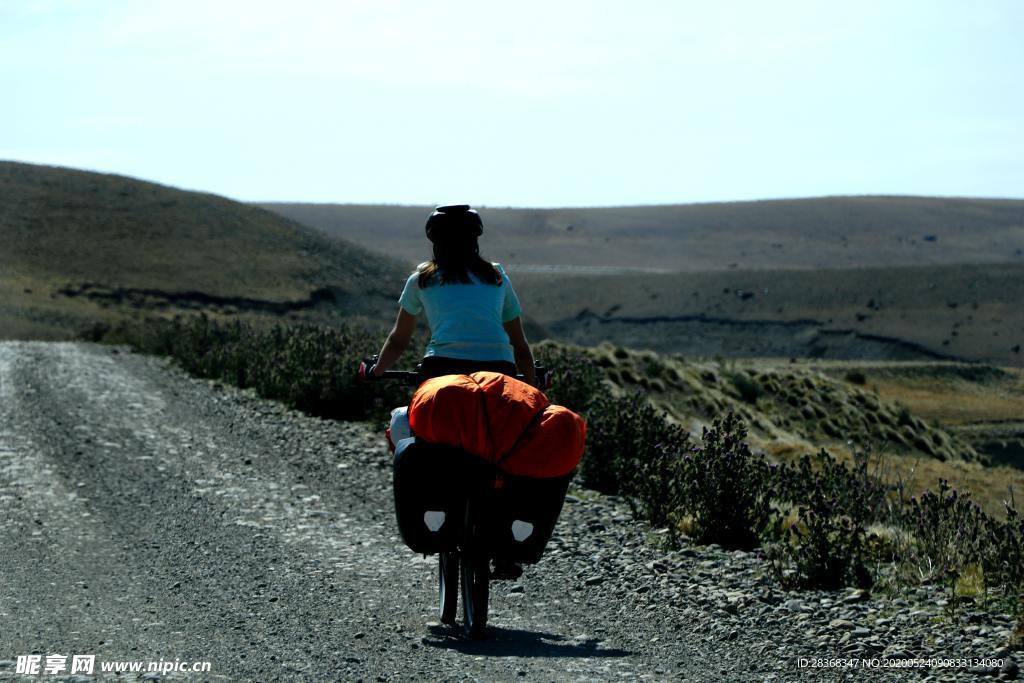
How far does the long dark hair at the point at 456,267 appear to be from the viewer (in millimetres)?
6543

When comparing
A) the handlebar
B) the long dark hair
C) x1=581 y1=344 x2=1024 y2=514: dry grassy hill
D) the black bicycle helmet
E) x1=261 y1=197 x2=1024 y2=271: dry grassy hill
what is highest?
x1=261 y1=197 x2=1024 y2=271: dry grassy hill

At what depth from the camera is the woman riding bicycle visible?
6.47 meters

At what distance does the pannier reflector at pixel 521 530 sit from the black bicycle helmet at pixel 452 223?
1.49m

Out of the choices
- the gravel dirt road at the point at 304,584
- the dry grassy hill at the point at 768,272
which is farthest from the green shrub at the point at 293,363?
the dry grassy hill at the point at 768,272

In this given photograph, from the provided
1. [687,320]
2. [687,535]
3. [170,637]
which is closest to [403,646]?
[170,637]

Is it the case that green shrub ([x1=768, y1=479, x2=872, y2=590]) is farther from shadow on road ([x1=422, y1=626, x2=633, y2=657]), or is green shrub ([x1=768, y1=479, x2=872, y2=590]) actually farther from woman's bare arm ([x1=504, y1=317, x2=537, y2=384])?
woman's bare arm ([x1=504, y1=317, x2=537, y2=384])

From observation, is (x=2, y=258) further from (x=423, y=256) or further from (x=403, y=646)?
(x=423, y=256)

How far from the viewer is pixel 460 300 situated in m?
6.51

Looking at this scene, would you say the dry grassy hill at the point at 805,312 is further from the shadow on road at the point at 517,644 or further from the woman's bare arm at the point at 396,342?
the woman's bare arm at the point at 396,342

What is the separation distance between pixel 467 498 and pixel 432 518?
0.20m

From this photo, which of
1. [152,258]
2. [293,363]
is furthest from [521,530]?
[152,258]

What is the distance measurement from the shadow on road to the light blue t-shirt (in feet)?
4.77

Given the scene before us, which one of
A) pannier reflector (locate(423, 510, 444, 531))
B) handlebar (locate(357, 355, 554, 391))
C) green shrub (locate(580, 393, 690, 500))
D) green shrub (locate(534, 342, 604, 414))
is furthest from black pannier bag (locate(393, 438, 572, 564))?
green shrub (locate(534, 342, 604, 414))

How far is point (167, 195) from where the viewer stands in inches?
3561
